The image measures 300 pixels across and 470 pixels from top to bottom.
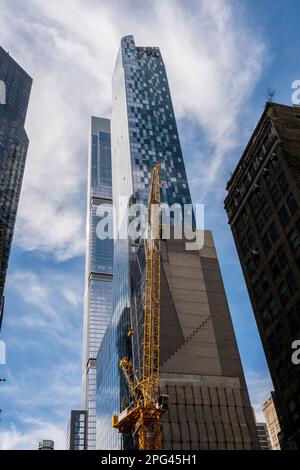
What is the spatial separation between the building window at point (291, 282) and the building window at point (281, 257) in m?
2.12

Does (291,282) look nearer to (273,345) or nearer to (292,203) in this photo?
(273,345)

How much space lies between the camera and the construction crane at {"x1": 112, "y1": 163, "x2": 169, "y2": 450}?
2931 inches

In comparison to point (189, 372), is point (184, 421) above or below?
below

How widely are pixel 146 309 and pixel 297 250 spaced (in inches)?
1312

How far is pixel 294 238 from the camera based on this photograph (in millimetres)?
71250

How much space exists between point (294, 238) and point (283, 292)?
28.2 feet

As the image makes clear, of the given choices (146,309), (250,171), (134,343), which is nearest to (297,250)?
(250,171)

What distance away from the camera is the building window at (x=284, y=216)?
73.9 metres

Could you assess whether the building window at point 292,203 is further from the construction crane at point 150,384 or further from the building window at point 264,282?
the construction crane at point 150,384

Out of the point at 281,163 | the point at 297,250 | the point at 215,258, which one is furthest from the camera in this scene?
the point at 215,258

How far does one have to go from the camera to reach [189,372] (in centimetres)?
10838

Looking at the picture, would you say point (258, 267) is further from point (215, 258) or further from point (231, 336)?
point (215, 258)

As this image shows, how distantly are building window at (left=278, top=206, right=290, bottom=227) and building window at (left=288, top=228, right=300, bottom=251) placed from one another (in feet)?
7.73
